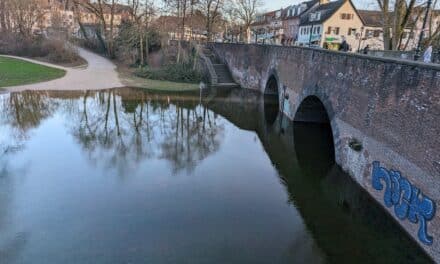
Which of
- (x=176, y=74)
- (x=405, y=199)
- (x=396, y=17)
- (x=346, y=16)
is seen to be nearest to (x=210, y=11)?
(x=176, y=74)

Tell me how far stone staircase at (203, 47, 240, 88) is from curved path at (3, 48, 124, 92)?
30.3 ft

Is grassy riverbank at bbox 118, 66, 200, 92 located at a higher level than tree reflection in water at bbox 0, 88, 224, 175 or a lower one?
higher

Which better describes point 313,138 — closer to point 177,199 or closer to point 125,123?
point 177,199

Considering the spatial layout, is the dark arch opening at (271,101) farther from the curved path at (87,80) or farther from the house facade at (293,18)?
the house facade at (293,18)

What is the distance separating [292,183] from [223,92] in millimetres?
18761

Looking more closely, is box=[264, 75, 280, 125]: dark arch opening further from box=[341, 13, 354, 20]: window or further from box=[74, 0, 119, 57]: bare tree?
box=[341, 13, 354, 20]: window

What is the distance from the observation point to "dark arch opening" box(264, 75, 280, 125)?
22.2 meters

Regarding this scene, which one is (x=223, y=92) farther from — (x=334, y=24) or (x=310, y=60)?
(x=334, y=24)

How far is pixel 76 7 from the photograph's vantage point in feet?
142

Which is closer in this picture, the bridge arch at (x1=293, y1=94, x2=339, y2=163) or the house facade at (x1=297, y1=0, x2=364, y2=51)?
the bridge arch at (x1=293, y1=94, x2=339, y2=163)

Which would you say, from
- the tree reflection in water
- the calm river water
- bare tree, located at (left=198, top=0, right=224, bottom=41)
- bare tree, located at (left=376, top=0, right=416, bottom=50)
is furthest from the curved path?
bare tree, located at (left=376, top=0, right=416, bottom=50)

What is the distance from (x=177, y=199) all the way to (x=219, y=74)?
2582cm

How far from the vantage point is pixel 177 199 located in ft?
32.5

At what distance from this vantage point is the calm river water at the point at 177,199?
773 centimetres
